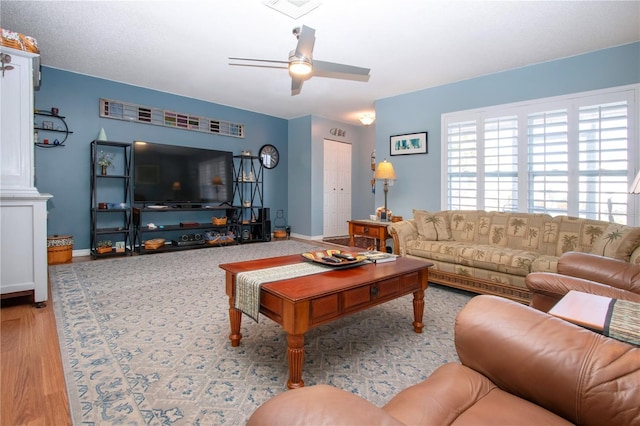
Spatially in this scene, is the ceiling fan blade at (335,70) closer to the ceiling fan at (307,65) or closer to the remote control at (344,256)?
the ceiling fan at (307,65)

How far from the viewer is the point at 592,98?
11.8 ft

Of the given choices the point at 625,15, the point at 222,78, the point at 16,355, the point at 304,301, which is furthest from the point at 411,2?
the point at 16,355

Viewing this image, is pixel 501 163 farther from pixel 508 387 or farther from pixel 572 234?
pixel 508 387

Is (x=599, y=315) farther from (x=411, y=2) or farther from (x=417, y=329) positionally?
(x=411, y=2)

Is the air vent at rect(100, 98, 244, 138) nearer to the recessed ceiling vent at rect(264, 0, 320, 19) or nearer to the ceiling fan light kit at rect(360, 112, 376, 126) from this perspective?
the ceiling fan light kit at rect(360, 112, 376, 126)

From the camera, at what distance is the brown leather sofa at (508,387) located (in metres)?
0.65

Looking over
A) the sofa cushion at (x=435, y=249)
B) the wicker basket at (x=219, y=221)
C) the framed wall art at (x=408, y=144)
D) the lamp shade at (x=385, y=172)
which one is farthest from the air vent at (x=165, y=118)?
the sofa cushion at (x=435, y=249)

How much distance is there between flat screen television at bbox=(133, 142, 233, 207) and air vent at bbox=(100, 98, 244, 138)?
51 centimetres

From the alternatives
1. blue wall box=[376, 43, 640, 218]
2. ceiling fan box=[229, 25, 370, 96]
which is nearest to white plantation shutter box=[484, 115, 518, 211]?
blue wall box=[376, 43, 640, 218]

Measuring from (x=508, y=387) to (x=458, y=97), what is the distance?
14.7ft

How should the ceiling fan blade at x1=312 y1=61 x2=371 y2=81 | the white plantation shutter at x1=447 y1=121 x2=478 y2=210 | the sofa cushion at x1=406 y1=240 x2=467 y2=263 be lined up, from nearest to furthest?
the ceiling fan blade at x1=312 y1=61 x2=371 y2=81 → the sofa cushion at x1=406 y1=240 x2=467 y2=263 → the white plantation shutter at x1=447 y1=121 x2=478 y2=210

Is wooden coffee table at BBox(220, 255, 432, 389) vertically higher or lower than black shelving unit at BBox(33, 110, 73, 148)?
lower

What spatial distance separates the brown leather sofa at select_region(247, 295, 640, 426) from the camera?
0.65 metres

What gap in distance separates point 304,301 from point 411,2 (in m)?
2.69
